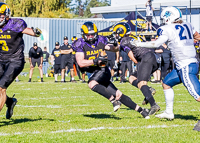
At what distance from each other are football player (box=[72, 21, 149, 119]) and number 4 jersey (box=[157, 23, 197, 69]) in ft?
3.45

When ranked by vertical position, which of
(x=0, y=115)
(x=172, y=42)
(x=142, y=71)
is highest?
(x=172, y=42)

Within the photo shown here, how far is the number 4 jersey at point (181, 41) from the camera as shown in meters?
5.77

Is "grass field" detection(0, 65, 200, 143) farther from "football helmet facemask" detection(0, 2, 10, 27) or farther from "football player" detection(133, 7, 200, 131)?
"football helmet facemask" detection(0, 2, 10, 27)

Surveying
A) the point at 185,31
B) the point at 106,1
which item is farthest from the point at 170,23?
the point at 106,1

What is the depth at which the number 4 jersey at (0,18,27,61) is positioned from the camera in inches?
237

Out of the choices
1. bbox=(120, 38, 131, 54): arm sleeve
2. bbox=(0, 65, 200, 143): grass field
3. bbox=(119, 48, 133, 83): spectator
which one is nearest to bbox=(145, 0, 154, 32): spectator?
bbox=(119, 48, 133, 83): spectator

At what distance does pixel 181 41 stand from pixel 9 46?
8.62 feet

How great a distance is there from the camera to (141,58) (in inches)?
306

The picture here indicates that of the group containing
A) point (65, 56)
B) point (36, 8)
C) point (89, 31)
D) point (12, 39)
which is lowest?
point (65, 56)

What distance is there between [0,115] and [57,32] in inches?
971

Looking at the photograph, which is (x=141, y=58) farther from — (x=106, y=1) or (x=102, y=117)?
(x=106, y=1)

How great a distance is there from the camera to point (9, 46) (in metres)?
6.10

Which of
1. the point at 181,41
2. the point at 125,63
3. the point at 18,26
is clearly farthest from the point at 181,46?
the point at 125,63

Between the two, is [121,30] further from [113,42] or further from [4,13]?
[4,13]
